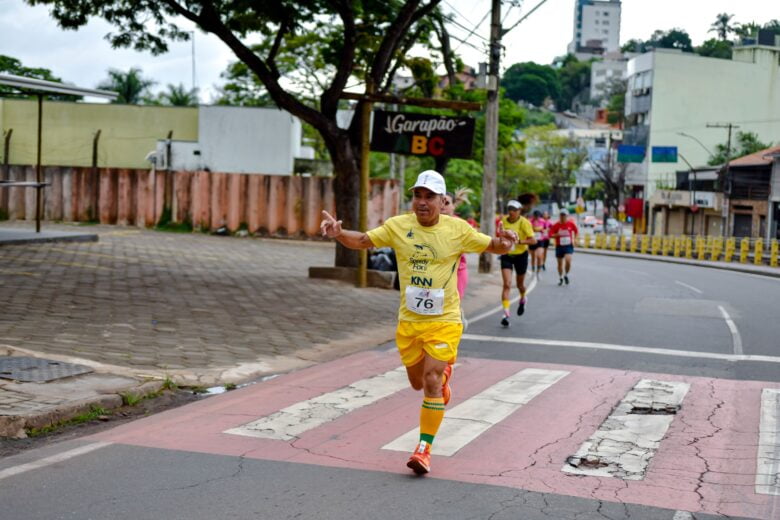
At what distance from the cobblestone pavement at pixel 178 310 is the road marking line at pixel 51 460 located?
111 inches

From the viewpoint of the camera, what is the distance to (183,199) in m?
32.7

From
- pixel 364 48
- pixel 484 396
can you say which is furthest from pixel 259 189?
pixel 484 396

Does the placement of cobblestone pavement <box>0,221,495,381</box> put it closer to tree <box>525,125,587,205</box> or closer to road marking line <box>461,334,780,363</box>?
road marking line <box>461,334,780,363</box>

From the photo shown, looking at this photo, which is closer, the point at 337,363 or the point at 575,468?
the point at 575,468

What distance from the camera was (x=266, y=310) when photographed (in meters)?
15.1

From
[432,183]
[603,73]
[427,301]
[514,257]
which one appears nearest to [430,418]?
[427,301]

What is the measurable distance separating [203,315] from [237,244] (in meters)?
15.3

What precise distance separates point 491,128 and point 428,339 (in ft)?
66.1

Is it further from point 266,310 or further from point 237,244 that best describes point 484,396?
point 237,244

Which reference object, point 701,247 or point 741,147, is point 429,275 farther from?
point 741,147

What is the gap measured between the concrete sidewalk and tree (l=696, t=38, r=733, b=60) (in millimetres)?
100752

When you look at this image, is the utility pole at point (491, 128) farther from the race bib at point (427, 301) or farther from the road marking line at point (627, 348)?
the race bib at point (427, 301)

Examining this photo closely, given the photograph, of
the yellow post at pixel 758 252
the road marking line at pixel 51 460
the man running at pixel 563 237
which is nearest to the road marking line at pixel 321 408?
the road marking line at pixel 51 460

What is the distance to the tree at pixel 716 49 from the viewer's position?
376 feet
